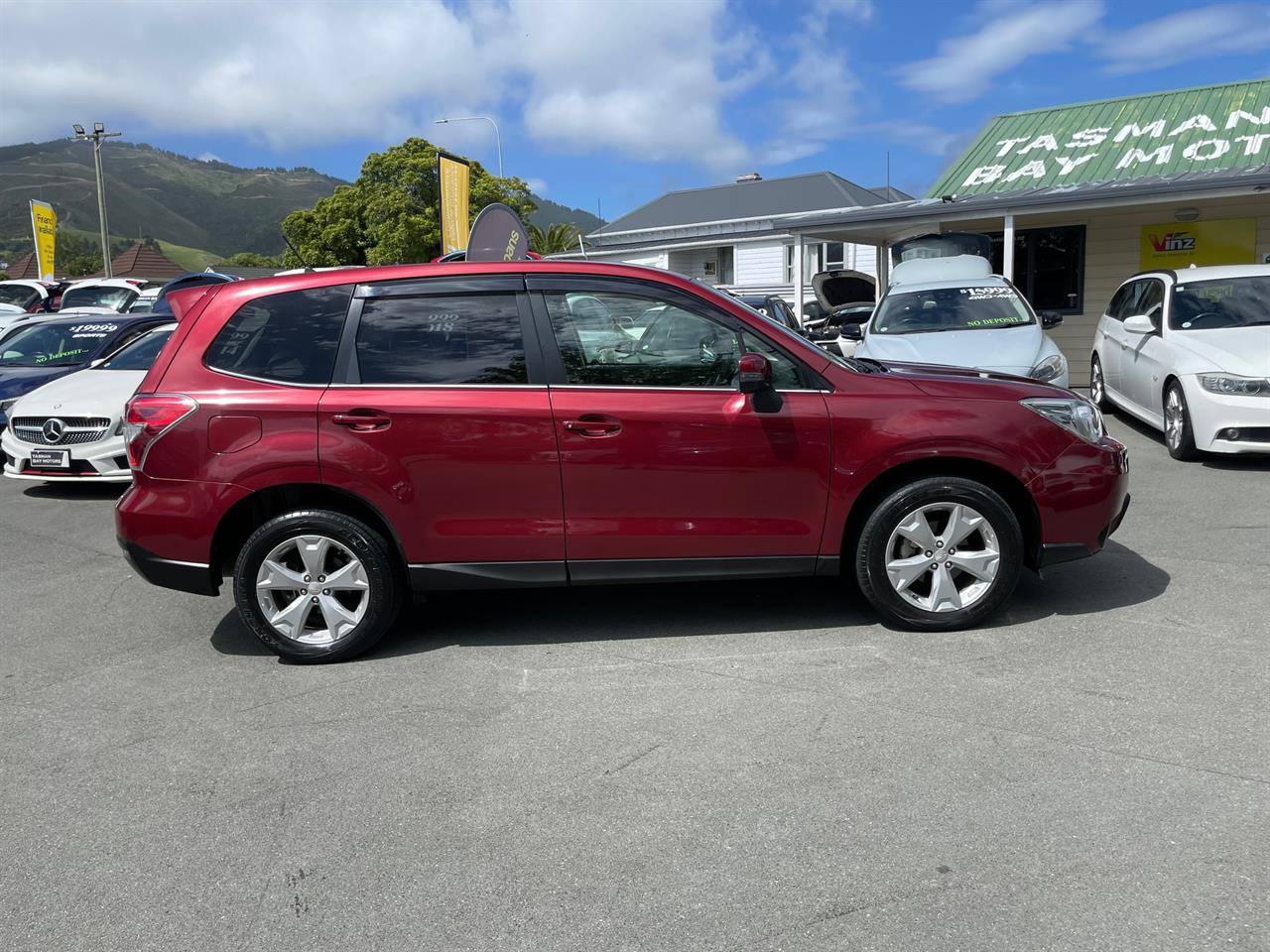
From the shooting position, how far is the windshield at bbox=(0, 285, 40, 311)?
24109mm

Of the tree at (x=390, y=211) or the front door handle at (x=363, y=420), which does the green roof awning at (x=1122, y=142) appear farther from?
the tree at (x=390, y=211)

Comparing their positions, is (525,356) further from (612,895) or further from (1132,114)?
(1132,114)

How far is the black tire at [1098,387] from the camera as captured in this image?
11.9 metres

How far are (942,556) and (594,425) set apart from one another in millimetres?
1732

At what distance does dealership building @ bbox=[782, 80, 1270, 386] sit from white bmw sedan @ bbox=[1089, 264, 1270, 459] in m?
4.32

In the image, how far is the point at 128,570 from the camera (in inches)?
270

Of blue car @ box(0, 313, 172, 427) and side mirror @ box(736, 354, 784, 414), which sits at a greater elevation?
blue car @ box(0, 313, 172, 427)

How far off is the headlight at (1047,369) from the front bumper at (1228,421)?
1.12m

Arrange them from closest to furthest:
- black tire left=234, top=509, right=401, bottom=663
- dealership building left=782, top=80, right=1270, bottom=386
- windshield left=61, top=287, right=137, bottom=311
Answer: black tire left=234, top=509, right=401, bottom=663, dealership building left=782, top=80, right=1270, bottom=386, windshield left=61, top=287, right=137, bottom=311

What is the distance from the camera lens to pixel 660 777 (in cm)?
359

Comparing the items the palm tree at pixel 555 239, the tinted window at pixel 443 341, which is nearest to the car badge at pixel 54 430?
the tinted window at pixel 443 341

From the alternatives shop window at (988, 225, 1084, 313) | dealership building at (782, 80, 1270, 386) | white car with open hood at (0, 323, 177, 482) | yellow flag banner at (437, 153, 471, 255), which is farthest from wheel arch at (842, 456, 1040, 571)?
shop window at (988, 225, 1084, 313)

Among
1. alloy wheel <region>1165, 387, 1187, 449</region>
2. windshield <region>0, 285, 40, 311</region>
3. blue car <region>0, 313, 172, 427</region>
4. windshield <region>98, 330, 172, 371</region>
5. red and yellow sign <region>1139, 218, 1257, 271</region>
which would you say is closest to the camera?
alloy wheel <region>1165, 387, 1187, 449</region>

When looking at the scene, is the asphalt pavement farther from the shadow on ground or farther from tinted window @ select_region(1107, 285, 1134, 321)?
tinted window @ select_region(1107, 285, 1134, 321)
